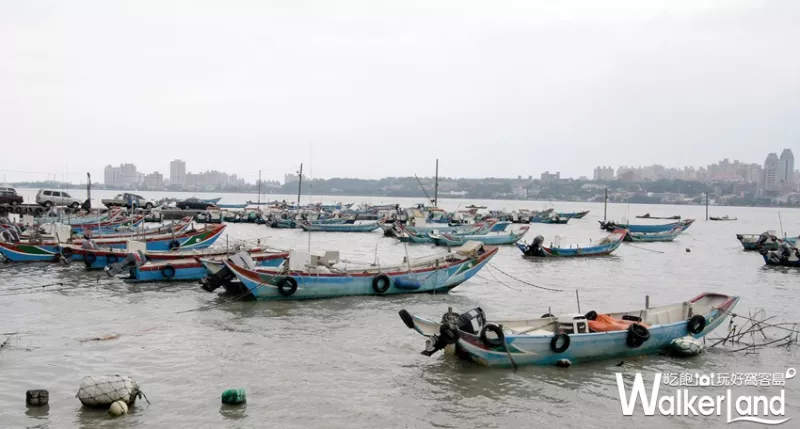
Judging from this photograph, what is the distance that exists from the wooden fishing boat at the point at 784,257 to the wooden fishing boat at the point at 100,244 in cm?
3062

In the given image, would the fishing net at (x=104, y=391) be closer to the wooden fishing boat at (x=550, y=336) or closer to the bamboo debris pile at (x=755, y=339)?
the wooden fishing boat at (x=550, y=336)

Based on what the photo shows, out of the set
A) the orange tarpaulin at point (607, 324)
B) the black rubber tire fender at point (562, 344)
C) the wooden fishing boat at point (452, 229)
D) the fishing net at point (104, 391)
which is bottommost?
the fishing net at point (104, 391)

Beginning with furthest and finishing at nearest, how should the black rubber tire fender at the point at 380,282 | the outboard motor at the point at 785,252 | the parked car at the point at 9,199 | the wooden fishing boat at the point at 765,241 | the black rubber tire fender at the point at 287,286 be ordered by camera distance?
the parked car at the point at 9,199
the wooden fishing boat at the point at 765,241
the outboard motor at the point at 785,252
the black rubber tire fender at the point at 380,282
the black rubber tire fender at the point at 287,286

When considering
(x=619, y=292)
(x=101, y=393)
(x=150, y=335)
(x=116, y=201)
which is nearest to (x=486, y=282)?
(x=619, y=292)

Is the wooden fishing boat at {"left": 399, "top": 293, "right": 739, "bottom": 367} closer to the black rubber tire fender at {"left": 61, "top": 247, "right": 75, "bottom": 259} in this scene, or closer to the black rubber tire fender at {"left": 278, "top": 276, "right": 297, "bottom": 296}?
the black rubber tire fender at {"left": 278, "top": 276, "right": 297, "bottom": 296}

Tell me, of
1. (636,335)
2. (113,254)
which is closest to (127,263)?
(113,254)

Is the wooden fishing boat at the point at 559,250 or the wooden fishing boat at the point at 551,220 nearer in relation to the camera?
the wooden fishing boat at the point at 559,250

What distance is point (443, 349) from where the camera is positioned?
1444cm

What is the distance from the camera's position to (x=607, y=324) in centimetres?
A: 1455

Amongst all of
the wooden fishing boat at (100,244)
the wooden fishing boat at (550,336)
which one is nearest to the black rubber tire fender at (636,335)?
the wooden fishing boat at (550,336)

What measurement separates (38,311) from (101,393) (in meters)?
9.81

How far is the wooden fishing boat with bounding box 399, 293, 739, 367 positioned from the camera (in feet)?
43.7

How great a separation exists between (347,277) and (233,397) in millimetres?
10137

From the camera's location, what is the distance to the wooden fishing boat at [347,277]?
20.5 metres
